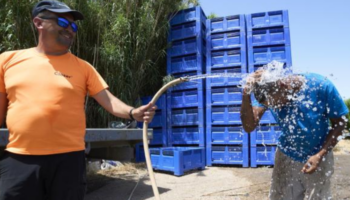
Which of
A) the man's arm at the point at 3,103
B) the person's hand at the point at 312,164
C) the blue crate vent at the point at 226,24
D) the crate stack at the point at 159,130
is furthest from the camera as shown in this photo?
the crate stack at the point at 159,130

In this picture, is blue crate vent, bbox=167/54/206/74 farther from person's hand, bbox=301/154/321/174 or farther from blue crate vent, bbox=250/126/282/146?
person's hand, bbox=301/154/321/174

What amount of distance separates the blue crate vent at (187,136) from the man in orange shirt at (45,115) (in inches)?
195

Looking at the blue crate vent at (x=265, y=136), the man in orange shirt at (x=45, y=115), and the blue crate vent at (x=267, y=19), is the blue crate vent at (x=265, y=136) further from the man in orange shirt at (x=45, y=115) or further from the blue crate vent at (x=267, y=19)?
the man in orange shirt at (x=45, y=115)

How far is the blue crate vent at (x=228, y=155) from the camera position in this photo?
21.2 ft

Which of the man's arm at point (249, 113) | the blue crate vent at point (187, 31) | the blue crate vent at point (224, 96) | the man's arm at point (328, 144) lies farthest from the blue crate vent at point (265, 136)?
the man's arm at point (328, 144)

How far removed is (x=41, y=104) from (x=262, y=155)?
5.41m

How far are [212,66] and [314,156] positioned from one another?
482 centimetres

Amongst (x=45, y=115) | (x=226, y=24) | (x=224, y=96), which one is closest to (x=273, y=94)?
(x=45, y=115)

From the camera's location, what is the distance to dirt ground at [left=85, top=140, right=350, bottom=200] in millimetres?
4402

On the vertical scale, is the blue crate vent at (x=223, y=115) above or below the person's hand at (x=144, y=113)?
above

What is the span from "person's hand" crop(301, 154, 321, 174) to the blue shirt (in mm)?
101

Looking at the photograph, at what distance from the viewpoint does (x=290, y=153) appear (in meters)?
→ 2.37

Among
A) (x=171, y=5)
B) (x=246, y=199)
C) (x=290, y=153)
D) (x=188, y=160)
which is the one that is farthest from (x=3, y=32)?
(x=290, y=153)

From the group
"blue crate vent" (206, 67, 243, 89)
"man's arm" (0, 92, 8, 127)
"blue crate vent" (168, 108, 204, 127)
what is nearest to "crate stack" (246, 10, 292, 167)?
"blue crate vent" (206, 67, 243, 89)
